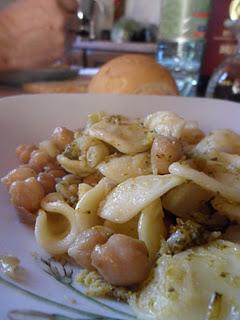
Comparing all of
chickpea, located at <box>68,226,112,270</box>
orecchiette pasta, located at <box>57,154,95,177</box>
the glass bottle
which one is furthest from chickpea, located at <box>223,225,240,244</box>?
the glass bottle

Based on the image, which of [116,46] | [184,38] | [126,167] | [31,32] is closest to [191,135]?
[126,167]

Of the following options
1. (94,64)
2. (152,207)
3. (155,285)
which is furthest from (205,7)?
(94,64)

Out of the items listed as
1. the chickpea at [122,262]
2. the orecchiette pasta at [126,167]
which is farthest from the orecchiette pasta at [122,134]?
the chickpea at [122,262]

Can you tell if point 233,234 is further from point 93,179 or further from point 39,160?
point 39,160

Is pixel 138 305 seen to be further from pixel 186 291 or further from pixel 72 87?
pixel 72 87

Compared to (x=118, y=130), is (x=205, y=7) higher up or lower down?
higher up

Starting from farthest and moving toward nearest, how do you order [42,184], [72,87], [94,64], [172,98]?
[94,64] < [72,87] < [172,98] < [42,184]

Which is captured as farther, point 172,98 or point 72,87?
point 72,87
